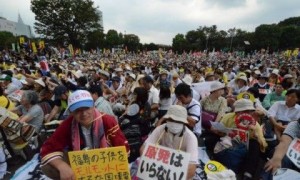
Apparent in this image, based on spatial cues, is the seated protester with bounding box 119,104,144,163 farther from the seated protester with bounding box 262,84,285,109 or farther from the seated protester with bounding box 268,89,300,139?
the seated protester with bounding box 262,84,285,109

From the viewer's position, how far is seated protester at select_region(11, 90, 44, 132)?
605 cm

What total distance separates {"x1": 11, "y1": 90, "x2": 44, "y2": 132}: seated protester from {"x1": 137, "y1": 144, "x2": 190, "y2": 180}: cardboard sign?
3.60m

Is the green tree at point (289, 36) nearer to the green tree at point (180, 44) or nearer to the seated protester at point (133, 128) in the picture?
the green tree at point (180, 44)

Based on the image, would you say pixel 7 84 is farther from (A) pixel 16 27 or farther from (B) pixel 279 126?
(A) pixel 16 27

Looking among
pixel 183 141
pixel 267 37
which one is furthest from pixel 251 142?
pixel 267 37

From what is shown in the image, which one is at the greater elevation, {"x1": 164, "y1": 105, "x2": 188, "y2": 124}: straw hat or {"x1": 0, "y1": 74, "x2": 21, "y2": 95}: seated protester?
{"x1": 164, "y1": 105, "x2": 188, "y2": 124}: straw hat

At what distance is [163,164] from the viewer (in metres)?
3.25

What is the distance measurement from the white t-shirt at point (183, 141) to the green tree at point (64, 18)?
57548mm

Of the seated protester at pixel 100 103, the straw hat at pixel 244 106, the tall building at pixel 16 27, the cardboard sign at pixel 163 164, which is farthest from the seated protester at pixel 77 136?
→ the tall building at pixel 16 27

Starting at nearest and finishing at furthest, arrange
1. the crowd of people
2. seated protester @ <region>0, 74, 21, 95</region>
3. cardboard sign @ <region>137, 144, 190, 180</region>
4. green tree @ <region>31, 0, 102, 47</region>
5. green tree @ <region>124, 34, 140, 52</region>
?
the crowd of people → cardboard sign @ <region>137, 144, 190, 180</region> → seated protester @ <region>0, 74, 21, 95</region> → green tree @ <region>31, 0, 102, 47</region> → green tree @ <region>124, 34, 140, 52</region>

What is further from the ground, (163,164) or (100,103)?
(100,103)

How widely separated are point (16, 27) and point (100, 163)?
120 m

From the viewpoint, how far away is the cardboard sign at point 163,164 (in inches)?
125

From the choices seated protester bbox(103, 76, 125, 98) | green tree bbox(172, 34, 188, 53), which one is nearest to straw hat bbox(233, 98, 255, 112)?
seated protester bbox(103, 76, 125, 98)
